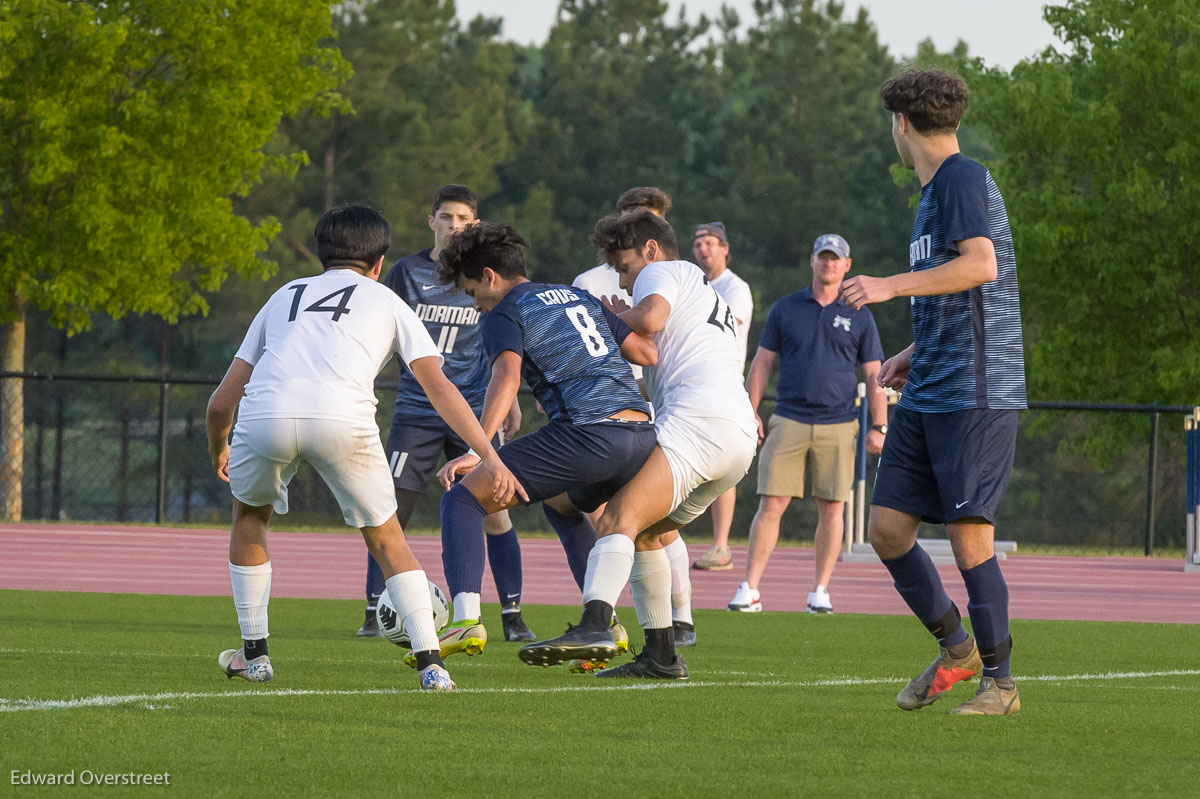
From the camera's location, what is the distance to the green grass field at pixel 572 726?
14.2 feet

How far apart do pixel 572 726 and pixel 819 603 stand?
594 cm

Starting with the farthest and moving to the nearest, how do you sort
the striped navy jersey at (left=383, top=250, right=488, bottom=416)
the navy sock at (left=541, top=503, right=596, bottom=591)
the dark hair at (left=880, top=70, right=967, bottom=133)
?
the striped navy jersey at (left=383, top=250, right=488, bottom=416), the navy sock at (left=541, top=503, right=596, bottom=591), the dark hair at (left=880, top=70, right=967, bottom=133)

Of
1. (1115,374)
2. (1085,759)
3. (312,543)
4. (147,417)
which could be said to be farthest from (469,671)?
(147,417)

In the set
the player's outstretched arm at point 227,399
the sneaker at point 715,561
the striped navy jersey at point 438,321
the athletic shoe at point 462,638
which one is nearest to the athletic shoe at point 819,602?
the sneaker at point 715,561

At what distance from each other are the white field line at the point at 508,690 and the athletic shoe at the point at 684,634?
53.3 inches

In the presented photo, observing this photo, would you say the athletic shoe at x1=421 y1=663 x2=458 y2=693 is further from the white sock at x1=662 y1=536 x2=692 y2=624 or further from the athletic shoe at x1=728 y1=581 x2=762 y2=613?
the athletic shoe at x1=728 y1=581 x2=762 y2=613

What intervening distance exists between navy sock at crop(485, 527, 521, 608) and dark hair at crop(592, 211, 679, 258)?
2048 mm

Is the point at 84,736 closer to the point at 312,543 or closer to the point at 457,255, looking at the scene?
the point at 457,255

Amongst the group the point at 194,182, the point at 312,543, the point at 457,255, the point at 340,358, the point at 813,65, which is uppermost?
the point at 813,65

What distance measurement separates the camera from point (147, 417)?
3391 centimetres

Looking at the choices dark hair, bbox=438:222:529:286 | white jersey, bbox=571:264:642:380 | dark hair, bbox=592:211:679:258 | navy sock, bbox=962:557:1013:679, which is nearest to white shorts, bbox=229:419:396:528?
dark hair, bbox=438:222:529:286

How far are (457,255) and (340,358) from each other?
0.99 metres

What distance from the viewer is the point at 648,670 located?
677 cm

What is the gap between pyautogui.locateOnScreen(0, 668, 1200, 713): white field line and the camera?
18.0 ft
